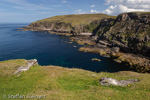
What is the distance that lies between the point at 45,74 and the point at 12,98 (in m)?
10.6

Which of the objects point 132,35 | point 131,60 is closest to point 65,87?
point 131,60

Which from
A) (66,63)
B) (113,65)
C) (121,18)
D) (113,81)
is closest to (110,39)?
(121,18)

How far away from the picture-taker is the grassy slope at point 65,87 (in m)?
16.7

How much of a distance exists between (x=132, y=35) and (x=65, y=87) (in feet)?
270

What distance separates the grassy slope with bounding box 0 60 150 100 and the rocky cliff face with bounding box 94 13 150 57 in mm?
58780

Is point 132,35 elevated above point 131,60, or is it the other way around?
point 132,35

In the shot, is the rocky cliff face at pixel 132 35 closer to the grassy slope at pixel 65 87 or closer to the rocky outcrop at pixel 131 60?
the rocky outcrop at pixel 131 60

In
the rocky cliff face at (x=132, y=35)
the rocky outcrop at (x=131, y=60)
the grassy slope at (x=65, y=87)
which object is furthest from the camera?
the rocky cliff face at (x=132, y=35)

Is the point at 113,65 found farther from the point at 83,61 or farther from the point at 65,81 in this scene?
the point at 65,81

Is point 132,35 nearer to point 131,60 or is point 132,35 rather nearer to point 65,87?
point 131,60

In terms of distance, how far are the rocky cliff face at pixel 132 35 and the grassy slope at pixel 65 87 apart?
58780 mm

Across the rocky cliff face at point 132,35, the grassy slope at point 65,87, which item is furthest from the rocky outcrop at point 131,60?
the grassy slope at point 65,87

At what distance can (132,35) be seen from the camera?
277 ft

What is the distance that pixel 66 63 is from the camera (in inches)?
2502
